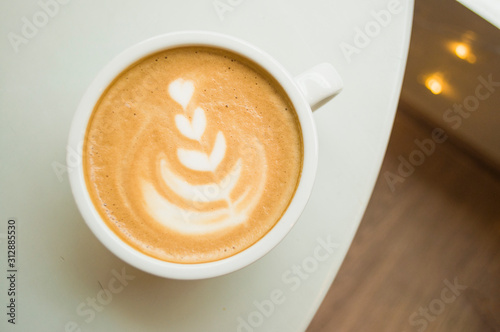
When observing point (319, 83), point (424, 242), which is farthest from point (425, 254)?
point (319, 83)

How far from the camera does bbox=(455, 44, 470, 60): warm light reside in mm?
1004

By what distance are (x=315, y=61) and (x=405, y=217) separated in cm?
69

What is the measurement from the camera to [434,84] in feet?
3.80

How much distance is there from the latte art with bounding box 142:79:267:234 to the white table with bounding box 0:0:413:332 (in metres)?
0.13

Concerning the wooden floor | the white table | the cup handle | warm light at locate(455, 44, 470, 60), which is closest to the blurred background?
the wooden floor

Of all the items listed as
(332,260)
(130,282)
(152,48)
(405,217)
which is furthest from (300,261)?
(405,217)

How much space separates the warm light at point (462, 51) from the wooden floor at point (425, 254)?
25 cm

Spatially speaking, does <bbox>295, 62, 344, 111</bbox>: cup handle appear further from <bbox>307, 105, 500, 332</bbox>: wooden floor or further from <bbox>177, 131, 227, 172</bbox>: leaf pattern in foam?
<bbox>307, 105, 500, 332</bbox>: wooden floor

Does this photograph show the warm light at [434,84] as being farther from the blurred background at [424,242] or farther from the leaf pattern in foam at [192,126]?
the leaf pattern in foam at [192,126]

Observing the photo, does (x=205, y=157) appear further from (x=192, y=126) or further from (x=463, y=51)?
(x=463, y=51)

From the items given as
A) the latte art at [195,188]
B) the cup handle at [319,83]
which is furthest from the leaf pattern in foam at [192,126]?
the cup handle at [319,83]

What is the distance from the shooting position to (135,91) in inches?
25.0

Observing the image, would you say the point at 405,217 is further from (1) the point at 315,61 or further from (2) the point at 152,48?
(2) the point at 152,48

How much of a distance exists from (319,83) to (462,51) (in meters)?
0.58
